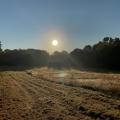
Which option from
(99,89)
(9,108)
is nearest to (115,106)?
(9,108)

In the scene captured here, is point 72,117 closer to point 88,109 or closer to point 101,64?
point 88,109

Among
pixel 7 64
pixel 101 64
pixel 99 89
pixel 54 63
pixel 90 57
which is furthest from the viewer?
pixel 7 64

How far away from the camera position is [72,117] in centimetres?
1519

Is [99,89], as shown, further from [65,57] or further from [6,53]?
[6,53]

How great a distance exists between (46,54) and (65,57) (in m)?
23.1

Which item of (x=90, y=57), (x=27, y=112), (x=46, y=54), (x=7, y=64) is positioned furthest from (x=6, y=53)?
(x=27, y=112)

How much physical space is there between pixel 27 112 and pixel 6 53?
466 ft

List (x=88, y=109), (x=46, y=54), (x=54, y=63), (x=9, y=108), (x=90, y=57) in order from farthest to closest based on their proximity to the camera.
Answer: (x=46, y=54) → (x=54, y=63) → (x=90, y=57) → (x=9, y=108) → (x=88, y=109)

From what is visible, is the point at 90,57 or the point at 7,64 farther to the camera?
the point at 7,64

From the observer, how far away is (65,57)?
147 m

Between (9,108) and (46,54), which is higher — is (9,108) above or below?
below

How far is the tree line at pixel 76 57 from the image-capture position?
103 meters

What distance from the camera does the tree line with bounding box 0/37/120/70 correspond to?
103 metres

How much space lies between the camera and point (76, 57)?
127938mm
